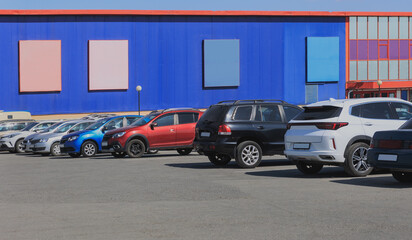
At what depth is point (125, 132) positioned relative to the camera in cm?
2219

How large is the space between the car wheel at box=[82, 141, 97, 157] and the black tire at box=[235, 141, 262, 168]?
9574 millimetres

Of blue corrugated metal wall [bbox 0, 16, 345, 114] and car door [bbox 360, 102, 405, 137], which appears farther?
blue corrugated metal wall [bbox 0, 16, 345, 114]

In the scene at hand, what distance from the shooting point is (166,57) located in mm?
60250

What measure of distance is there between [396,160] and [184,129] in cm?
1165

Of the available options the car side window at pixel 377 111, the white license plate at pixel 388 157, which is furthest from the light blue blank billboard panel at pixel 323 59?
the white license plate at pixel 388 157

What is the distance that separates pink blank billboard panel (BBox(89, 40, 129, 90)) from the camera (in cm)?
5888

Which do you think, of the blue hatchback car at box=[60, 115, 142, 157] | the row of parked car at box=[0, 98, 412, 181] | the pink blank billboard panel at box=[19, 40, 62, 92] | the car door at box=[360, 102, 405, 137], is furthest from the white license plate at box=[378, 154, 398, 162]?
the pink blank billboard panel at box=[19, 40, 62, 92]

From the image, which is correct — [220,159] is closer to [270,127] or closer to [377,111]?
[270,127]

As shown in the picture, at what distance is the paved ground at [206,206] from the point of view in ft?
24.1

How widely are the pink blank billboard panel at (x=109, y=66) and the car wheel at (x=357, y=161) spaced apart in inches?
1869

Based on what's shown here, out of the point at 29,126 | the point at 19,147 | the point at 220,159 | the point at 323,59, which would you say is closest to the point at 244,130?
the point at 220,159

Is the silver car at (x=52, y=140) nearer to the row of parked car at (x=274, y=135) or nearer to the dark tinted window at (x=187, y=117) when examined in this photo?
the row of parked car at (x=274, y=135)

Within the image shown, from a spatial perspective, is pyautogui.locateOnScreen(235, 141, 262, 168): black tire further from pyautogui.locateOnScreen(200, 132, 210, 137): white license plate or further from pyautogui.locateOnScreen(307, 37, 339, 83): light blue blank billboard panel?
pyautogui.locateOnScreen(307, 37, 339, 83): light blue blank billboard panel

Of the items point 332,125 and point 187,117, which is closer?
point 332,125
